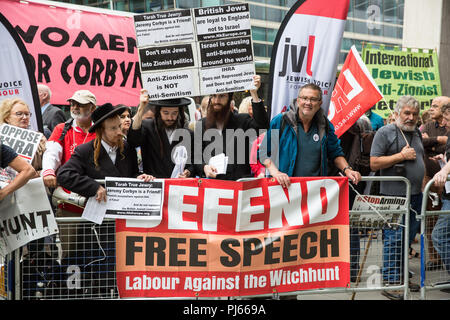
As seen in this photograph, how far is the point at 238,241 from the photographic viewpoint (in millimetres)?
4797

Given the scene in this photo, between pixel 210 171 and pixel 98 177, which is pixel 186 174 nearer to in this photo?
pixel 210 171

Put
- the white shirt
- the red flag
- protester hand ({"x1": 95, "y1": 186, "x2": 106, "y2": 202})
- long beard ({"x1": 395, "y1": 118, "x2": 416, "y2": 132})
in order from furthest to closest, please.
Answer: the red flag
long beard ({"x1": 395, "y1": 118, "x2": 416, "y2": 132})
the white shirt
protester hand ({"x1": 95, "y1": 186, "x2": 106, "y2": 202})

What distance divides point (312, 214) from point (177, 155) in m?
1.33

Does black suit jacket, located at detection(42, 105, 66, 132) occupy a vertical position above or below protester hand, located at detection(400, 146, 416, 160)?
above

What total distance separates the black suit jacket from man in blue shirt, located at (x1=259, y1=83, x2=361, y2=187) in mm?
2998

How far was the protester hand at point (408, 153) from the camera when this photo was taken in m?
6.09

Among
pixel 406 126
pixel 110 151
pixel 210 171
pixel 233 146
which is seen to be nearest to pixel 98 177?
pixel 110 151

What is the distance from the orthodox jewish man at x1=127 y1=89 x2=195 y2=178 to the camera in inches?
207

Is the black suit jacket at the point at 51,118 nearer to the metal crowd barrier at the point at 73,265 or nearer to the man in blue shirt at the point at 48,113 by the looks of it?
the man in blue shirt at the point at 48,113

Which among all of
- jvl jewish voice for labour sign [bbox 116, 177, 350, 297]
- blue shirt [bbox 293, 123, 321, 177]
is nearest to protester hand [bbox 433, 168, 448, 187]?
jvl jewish voice for labour sign [bbox 116, 177, 350, 297]

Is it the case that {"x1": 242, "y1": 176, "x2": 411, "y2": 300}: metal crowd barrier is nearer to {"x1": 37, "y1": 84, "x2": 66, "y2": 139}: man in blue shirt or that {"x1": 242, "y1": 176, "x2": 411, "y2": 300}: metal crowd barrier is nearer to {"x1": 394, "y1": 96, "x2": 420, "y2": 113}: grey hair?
{"x1": 394, "y1": 96, "x2": 420, "y2": 113}: grey hair

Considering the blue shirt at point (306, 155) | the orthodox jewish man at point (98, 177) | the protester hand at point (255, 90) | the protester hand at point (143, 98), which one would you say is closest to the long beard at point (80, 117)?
the orthodox jewish man at point (98, 177)

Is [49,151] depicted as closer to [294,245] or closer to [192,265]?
[192,265]
